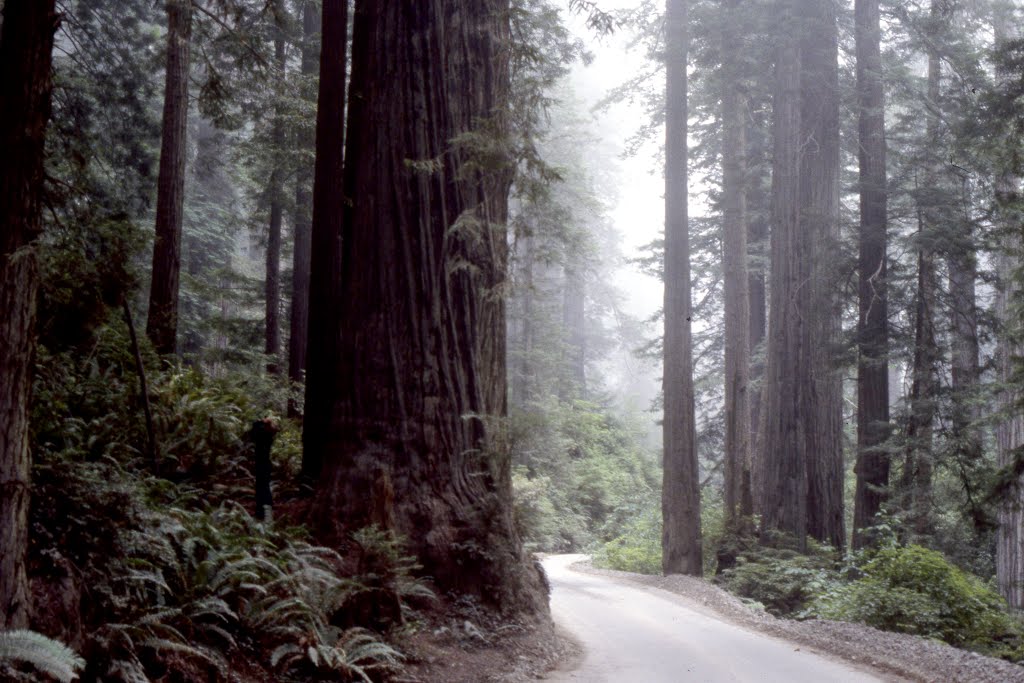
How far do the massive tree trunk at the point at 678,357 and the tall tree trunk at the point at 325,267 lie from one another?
9396 mm

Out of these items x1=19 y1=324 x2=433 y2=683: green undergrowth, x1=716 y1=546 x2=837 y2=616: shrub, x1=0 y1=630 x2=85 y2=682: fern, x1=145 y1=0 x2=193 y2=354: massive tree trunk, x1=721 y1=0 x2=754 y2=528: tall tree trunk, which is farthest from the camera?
x1=721 y1=0 x2=754 y2=528: tall tree trunk

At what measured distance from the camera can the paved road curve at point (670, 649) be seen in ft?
23.1

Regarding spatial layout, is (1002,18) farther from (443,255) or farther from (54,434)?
(54,434)

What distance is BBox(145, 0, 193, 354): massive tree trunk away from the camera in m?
11.9

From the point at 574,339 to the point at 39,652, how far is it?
41524 mm

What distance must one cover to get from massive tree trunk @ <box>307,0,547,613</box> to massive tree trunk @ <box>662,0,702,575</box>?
8.51 meters

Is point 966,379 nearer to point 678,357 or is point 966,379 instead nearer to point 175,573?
point 678,357

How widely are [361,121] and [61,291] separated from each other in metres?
3.21

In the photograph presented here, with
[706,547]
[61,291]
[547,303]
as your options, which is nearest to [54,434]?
[61,291]

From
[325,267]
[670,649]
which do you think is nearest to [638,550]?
[670,649]

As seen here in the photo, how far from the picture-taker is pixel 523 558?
7906mm

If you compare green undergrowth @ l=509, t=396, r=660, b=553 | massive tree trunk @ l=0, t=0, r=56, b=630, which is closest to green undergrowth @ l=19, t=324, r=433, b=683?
massive tree trunk @ l=0, t=0, r=56, b=630

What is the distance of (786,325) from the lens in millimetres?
15516

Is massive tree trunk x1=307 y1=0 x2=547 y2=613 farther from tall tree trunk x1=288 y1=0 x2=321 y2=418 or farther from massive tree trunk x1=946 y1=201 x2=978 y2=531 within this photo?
massive tree trunk x1=946 y1=201 x2=978 y2=531
